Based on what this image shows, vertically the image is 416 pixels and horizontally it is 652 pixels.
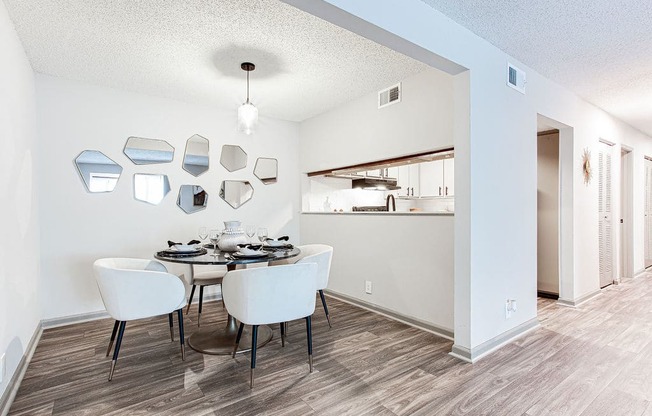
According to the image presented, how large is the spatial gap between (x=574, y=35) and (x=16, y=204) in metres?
4.21

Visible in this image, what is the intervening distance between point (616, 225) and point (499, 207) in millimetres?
3292

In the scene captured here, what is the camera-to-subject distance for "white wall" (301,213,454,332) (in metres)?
3.04

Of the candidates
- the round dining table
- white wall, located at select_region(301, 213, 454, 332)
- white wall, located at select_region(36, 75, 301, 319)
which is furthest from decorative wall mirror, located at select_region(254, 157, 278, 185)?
the round dining table

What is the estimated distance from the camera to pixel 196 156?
4.16m

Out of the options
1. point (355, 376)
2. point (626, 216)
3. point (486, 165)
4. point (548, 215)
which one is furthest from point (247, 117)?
point (626, 216)

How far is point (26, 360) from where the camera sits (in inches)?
97.5

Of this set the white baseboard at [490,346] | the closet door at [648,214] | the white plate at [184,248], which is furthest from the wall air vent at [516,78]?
the closet door at [648,214]

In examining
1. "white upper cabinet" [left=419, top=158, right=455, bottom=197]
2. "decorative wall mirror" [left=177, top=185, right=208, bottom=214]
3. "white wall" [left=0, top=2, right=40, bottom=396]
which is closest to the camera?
"white wall" [left=0, top=2, right=40, bottom=396]

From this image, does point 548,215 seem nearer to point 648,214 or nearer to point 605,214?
point 605,214

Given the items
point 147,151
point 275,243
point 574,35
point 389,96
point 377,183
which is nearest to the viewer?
point 574,35

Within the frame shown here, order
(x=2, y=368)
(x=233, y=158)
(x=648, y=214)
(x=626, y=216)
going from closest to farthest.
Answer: (x=2, y=368), (x=233, y=158), (x=626, y=216), (x=648, y=214)

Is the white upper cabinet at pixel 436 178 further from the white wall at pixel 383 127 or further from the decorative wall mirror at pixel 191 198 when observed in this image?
Result: the decorative wall mirror at pixel 191 198

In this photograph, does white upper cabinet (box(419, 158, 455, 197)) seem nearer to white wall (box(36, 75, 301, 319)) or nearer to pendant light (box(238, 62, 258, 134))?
white wall (box(36, 75, 301, 319))

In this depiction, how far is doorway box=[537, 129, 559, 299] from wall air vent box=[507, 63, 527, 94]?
1658mm
